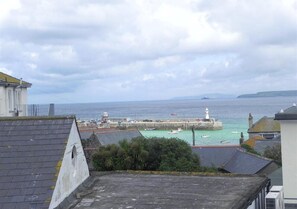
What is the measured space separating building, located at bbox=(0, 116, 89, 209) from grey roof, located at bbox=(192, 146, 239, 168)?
26.5 metres

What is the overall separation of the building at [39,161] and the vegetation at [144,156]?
21354mm

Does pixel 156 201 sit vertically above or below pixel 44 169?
below

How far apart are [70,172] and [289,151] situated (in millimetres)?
7726

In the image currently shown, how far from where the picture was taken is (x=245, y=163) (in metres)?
33.8

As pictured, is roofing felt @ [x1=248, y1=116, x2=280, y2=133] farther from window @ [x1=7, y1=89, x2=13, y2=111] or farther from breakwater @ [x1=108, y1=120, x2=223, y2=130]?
breakwater @ [x1=108, y1=120, x2=223, y2=130]

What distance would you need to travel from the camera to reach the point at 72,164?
12.1 m

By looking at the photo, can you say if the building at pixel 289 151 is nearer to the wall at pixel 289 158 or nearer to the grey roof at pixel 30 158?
the wall at pixel 289 158

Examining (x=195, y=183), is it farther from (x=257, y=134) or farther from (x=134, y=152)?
(x=257, y=134)

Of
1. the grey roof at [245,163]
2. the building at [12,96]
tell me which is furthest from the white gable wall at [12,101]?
the grey roof at [245,163]

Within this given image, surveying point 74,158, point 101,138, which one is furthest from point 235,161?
point 74,158

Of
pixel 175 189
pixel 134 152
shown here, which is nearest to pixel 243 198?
pixel 175 189

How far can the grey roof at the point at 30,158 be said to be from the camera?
10.2 meters

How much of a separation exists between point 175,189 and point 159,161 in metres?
23.4

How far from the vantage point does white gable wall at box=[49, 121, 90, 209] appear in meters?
10.8
